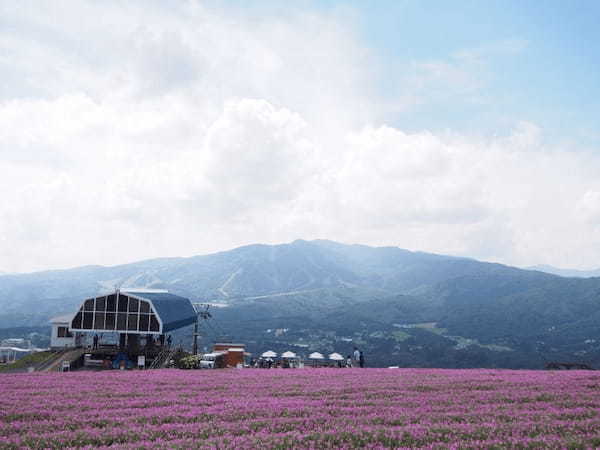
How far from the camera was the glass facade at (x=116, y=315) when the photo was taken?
61188mm

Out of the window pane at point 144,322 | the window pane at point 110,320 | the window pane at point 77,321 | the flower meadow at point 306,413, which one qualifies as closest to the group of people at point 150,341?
the window pane at point 144,322

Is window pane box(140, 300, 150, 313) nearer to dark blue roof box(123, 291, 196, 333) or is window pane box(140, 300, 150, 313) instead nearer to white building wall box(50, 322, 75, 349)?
dark blue roof box(123, 291, 196, 333)

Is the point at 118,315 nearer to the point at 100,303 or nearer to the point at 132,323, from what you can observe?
the point at 132,323

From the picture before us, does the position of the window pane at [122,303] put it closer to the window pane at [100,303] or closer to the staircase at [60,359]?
the window pane at [100,303]

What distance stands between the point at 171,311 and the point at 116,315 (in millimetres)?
7756

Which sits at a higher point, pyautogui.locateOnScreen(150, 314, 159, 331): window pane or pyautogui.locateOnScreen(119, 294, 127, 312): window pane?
pyautogui.locateOnScreen(119, 294, 127, 312): window pane

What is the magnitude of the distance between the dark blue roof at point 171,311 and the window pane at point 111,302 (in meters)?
1.61

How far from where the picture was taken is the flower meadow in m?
13.9

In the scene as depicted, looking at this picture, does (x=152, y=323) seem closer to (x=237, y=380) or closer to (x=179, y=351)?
(x=179, y=351)

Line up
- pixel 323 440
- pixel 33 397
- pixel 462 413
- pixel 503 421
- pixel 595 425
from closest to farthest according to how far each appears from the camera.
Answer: pixel 323 440 < pixel 595 425 < pixel 503 421 < pixel 462 413 < pixel 33 397

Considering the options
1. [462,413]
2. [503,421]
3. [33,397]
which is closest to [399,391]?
[462,413]

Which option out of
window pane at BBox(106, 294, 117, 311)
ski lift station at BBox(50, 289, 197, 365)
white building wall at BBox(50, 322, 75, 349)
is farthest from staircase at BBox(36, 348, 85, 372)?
window pane at BBox(106, 294, 117, 311)

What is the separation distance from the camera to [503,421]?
1606 cm

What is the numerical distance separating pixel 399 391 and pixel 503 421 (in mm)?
7775
